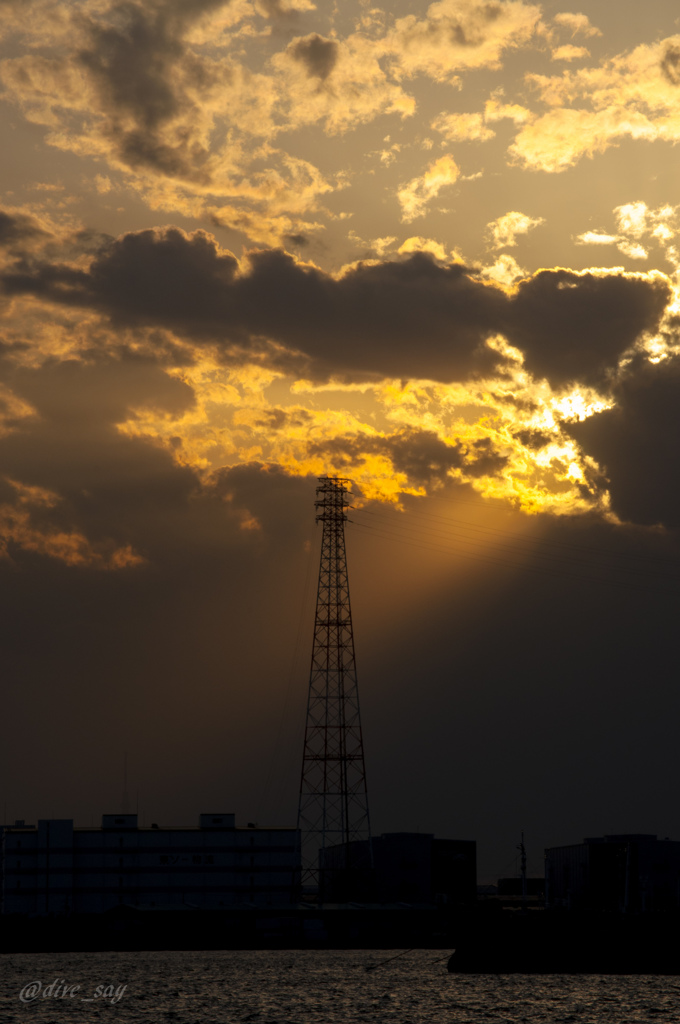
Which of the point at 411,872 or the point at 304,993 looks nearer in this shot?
the point at 304,993

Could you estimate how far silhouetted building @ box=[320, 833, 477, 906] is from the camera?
171m

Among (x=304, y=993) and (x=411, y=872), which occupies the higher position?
(x=411, y=872)

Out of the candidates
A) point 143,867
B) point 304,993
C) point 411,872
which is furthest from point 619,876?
point 143,867

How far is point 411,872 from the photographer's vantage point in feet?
583

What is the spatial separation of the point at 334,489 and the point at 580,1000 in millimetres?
A: 57772

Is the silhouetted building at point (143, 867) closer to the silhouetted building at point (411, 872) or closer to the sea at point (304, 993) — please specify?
the silhouetted building at point (411, 872)

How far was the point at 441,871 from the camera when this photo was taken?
590 feet

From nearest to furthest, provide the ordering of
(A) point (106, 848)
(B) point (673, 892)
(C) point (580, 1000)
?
(C) point (580, 1000)
(B) point (673, 892)
(A) point (106, 848)

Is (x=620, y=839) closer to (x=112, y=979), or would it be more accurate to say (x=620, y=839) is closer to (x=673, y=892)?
(x=673, y=892)

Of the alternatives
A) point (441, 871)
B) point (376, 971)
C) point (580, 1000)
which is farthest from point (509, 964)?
point (441, 871)

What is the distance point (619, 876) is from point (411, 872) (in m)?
38.3

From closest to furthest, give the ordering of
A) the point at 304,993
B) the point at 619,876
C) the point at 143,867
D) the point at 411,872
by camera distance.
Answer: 1. the point at 304,993
2. the point at 619,876
3. the point at 143,867
4. the point at 411,872


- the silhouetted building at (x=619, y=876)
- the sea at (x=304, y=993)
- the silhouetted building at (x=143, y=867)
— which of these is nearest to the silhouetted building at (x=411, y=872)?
the silhouetted building at (x=143, y=867)

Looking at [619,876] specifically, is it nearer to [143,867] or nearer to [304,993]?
[304,993]
